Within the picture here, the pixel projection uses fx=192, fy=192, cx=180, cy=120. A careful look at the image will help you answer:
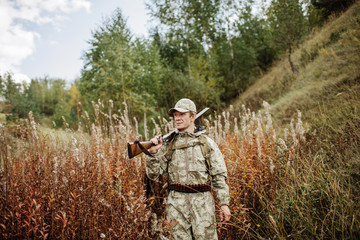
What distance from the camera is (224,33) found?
750 inches

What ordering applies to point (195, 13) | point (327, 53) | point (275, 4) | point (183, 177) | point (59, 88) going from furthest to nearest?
point (59, 88) < point (195, 13) < point (275, 4) < point (327, 53) < point (183, 177)

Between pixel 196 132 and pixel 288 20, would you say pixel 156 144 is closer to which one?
pixel 196 132

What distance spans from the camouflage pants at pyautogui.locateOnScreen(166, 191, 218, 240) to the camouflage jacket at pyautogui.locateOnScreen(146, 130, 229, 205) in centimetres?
14

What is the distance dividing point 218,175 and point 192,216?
19.2 inches

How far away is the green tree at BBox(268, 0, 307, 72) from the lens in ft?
33.9

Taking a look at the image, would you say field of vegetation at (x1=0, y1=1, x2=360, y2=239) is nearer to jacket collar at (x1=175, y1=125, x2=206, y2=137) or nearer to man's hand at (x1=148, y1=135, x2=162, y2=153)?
man's hand at (x1=148, y1=135, x2=162, y2=153)

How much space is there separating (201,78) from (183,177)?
13695 millimetres

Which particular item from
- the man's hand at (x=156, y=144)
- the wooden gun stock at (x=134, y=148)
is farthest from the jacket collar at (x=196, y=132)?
the wooden gun stock at (x=134, y=148)

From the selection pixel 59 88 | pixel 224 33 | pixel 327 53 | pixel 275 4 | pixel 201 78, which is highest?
pixel 59 88

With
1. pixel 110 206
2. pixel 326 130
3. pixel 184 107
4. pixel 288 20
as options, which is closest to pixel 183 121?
pixel 184 107

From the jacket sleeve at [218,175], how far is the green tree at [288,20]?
36.8 feet

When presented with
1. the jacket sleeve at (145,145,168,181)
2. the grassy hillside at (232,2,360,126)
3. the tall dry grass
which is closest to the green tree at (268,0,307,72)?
the grassy hillside at (232,2,360,126)

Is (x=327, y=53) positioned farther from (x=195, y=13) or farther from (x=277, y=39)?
(x=195, y=13)

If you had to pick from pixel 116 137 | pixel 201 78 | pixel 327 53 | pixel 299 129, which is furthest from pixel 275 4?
pixel 116 137
